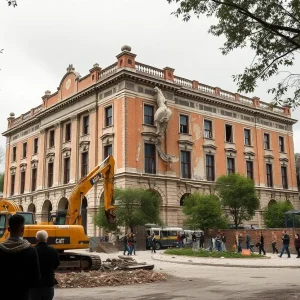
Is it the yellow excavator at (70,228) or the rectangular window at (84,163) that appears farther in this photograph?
the rectangular window at (84,163)

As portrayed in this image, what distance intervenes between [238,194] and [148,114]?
11113 millimetres

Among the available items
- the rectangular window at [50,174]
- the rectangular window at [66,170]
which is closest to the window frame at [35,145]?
the rectangular window at [50,174]

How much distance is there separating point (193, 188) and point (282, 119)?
59.4ft

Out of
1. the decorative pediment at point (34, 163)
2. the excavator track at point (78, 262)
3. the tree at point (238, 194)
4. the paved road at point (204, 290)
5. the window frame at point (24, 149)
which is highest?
the window frame at point (24, 149)

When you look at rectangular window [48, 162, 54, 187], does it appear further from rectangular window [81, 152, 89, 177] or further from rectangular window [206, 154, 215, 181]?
rectangular window [206, 154, 215, 181]

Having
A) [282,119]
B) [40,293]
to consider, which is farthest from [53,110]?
[40,293]

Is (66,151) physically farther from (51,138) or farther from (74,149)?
(51,138)

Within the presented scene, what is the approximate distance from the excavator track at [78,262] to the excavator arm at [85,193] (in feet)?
5.59

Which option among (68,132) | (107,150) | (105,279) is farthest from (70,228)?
(68,132)

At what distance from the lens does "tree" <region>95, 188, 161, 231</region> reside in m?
32.2

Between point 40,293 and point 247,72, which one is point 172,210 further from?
point 40,293

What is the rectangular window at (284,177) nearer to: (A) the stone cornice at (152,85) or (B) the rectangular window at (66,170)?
(A) the stone cornice at (152,85)

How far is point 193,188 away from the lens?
40.8 metres

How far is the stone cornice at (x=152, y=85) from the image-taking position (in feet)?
122
